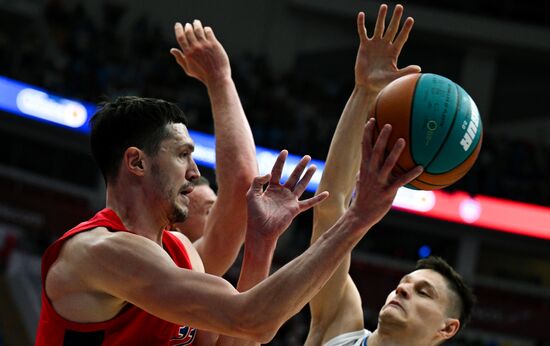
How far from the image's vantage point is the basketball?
8.82 feet

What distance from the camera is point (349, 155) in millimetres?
3527

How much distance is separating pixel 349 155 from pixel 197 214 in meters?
0.90

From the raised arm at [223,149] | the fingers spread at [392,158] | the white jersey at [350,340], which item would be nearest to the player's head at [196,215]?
the raised arm at [223,149]

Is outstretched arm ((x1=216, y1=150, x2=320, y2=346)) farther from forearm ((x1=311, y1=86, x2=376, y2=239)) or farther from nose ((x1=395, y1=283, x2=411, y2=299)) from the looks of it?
nose ((x1=395, y1=283, x2=411, y2=299))

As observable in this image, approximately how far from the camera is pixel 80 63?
1608cm

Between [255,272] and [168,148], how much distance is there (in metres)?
0.47

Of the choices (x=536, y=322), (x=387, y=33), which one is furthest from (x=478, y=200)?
(x=387, y=33)

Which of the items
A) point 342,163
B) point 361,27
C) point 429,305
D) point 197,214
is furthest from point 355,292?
point 361,27

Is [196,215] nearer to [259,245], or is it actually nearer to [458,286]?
[458,286]

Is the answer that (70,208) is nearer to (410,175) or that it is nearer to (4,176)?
(4,176)

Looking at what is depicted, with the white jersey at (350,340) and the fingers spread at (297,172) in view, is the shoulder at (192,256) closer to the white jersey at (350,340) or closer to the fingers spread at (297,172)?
the fingers spread at (297,172)

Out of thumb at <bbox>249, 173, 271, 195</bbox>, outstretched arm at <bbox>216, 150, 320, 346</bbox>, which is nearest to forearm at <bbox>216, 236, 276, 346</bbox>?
outstretched arm at <bbox>216, 150, 320, 346</bbox>

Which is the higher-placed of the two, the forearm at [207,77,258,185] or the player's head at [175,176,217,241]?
the forearm at [207,77,258,185]

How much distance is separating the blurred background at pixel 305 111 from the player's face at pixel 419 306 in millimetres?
9329
